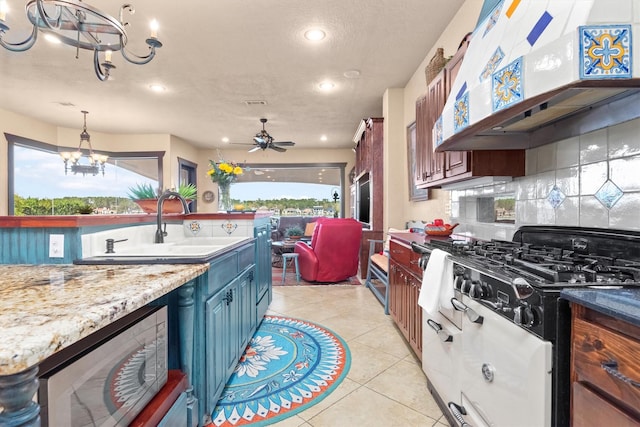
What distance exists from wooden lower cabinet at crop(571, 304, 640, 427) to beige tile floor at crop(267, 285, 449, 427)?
3.30 ft

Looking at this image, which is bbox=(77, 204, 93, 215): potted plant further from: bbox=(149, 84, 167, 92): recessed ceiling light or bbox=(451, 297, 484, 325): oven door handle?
bbox=(149, 84, 167, 92): recessed ceiling light

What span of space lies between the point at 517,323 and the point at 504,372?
0.20 metres

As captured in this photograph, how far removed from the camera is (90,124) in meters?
6.12

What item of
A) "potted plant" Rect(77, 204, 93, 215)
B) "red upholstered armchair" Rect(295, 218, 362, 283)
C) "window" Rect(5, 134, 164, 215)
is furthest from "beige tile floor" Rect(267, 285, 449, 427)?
"window" Rect(5, 134, 164, 215)

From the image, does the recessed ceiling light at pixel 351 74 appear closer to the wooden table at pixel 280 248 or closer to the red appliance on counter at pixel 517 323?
the wooden table at pixel 280 248

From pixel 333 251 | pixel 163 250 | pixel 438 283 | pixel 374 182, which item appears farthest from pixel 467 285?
pixel 374 182

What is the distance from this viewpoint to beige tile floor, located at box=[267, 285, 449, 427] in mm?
1670

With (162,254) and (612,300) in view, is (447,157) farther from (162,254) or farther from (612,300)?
(162,254)

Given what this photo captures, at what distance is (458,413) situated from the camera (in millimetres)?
1390

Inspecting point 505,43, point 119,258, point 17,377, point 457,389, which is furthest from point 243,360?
point 505,43

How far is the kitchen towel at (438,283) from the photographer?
148 centimetres

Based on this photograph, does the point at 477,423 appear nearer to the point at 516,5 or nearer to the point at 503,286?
the point at 503,286

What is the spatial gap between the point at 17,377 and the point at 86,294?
37 cm

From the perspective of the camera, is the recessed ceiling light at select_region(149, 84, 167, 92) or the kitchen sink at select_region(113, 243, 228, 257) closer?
the kitchen sink at select_region(113, 243, 228, 257)
